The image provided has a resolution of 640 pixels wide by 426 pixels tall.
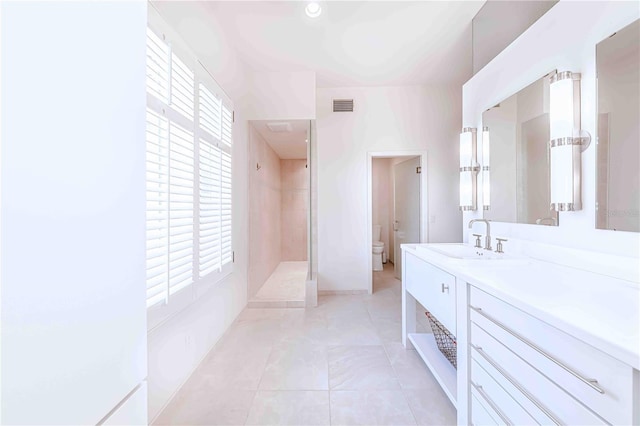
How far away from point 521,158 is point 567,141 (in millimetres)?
420

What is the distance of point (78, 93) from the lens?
0.47 meters

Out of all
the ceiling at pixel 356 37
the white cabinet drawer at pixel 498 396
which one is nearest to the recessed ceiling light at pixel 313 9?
the ceiling at pixel 356 37

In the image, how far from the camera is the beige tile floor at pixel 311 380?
4.85 ft

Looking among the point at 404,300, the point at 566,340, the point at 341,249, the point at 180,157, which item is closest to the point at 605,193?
the point at 566,340

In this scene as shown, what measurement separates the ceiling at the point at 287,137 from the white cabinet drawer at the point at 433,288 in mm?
2211

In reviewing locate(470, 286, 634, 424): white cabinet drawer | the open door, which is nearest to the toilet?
the open door

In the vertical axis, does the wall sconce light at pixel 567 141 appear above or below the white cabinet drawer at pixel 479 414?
above

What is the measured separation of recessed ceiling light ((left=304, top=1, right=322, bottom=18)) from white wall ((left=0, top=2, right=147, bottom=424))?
1.87 metres

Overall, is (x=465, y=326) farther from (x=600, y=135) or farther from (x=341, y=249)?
(x=341, y=249)

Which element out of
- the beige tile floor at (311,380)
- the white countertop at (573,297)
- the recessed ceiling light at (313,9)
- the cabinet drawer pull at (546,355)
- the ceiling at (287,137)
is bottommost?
the beige tile floor at (311,380)

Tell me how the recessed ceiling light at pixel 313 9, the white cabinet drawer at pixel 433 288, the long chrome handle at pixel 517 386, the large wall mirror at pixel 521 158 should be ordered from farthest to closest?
the recessed ceiling light at pixel 313 9 → the large wall mirror at pixel 521 158 → the white cabinet drawer at pixel 433 288 → the long chrome handle at pixel 517 386

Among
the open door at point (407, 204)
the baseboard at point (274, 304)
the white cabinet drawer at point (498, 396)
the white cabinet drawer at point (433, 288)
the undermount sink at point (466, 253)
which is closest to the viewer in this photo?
the white cabinet drawer at point (498, 396)

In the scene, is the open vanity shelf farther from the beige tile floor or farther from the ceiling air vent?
the ceiling air vent

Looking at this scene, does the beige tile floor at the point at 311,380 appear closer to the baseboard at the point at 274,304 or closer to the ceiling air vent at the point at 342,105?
the baseboard at the point at 274,304
